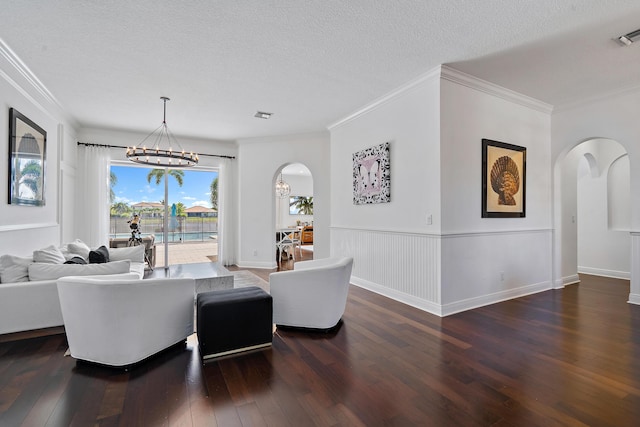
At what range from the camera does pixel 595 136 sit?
4547mm

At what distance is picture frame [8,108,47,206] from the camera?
11.4 feet

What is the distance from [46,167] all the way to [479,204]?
607cm

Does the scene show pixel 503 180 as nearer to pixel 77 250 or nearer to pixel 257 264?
pixel 257 264

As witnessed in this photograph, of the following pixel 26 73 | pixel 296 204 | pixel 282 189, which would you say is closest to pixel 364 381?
pixel 26 73

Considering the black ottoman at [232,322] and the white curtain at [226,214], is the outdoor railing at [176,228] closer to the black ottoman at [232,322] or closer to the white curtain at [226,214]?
the white curtain at [226,214]

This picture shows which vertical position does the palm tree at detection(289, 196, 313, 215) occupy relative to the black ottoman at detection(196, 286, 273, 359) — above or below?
above

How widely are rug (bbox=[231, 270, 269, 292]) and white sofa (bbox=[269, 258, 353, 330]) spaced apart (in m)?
1.90

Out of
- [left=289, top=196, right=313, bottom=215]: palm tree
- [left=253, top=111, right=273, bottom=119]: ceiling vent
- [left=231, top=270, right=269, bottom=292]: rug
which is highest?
[left=253, top=111, right=273, bottom=119]: ceiling vent

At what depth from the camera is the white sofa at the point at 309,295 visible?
308 cm

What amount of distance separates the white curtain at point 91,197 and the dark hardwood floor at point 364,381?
3497 millimetres

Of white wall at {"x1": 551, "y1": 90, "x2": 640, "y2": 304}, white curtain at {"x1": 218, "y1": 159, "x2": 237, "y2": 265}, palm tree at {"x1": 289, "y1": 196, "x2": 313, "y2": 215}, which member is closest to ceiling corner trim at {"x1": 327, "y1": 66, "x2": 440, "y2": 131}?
white wall at {"x1": 551, "y1": 90, "x2": 640, "y2": 304}

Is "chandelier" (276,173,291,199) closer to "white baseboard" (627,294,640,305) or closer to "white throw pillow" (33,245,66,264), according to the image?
"white throw pillow" (33,245,66,264)

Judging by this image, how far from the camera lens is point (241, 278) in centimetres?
568

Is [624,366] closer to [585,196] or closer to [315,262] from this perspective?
[315,262]
